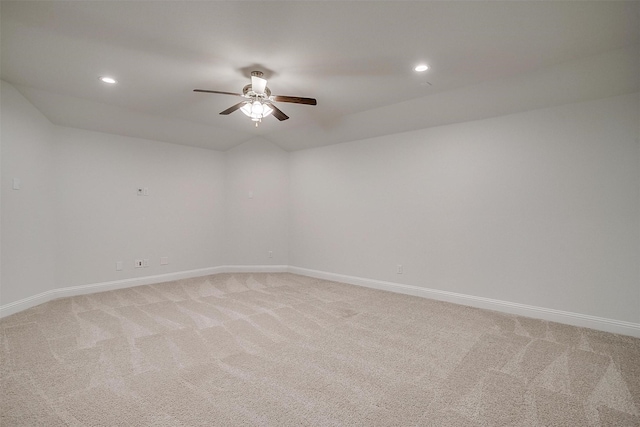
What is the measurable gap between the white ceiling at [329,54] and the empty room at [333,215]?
0.08 ft

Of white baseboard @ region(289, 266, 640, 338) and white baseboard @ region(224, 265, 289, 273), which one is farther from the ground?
white baseboard @ region(224, 265, 289, 273)

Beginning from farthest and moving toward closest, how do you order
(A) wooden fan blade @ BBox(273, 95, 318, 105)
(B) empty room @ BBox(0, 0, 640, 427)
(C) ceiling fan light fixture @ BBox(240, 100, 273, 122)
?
1. (C) ceiling fan light fixture @ BBox(240, 100, 273, 122)
2. (A) wooden fan blade @ BBox(273, 95, 318, 105)
3. (B) empty room @ BBox(0, 0, 640, 427)

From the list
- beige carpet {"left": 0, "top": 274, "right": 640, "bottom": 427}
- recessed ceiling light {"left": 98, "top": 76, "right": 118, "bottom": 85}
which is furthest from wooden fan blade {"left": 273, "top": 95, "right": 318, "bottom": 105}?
beige carpet {"left": 0, "top": 274, "right": 640, "bottom": 427}

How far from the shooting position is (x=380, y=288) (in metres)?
4.76

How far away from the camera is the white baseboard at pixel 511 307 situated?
3.01m

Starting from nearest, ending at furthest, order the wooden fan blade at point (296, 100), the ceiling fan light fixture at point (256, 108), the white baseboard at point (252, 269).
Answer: the wooden fan blade at point (296, 100), the ceiling fan light fixture at point (256, 108), the white baseboard at point (252, 269)

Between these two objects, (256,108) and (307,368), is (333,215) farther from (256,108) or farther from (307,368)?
(307,368)

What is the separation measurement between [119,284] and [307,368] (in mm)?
3854

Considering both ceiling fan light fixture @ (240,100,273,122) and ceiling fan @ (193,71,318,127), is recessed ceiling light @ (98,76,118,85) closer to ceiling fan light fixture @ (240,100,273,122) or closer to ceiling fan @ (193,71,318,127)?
ceiling fan @ (193,71,318,127)

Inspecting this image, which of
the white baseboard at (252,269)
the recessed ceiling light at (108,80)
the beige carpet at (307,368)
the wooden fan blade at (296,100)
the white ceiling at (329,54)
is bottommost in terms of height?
the beige carpet at (307,368)

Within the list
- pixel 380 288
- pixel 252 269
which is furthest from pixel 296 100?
pixel 252 269

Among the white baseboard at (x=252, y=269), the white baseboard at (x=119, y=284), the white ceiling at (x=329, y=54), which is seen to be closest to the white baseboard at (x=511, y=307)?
the white baseboard at (x=252, y=269)

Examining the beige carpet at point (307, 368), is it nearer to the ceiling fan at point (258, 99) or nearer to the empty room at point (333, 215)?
the empty room at point (333, 215)

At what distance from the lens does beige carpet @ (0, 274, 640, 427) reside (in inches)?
70.3
